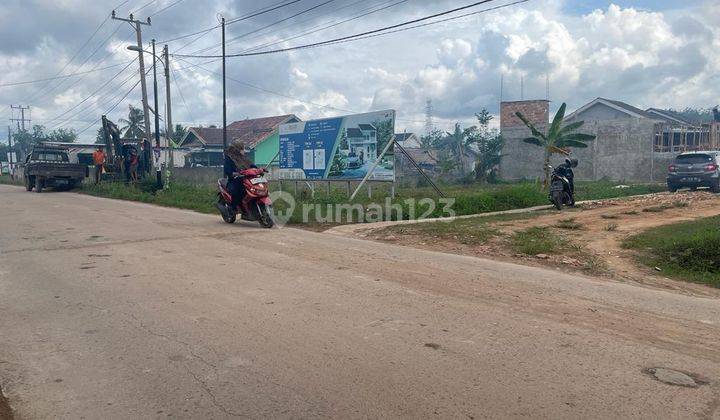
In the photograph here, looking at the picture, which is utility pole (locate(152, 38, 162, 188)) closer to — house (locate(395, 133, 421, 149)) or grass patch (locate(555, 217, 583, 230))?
grass patch (locate(555, 217, 583, 230))

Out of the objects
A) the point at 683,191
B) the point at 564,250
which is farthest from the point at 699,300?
the point at 683,191

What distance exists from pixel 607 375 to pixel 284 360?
240 cm

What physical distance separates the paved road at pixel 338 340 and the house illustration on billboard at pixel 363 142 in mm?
9225

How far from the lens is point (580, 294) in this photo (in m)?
6.54

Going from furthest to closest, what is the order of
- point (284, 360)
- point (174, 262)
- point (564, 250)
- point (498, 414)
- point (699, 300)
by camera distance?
point (564, 250) < point (174, 262) < point (699, 300) < point (284, 360) < point (498, 414)

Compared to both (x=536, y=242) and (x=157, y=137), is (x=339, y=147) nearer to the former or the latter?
(x=536, y=242)

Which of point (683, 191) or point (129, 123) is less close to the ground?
point (129, 123)

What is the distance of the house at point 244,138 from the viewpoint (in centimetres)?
4272

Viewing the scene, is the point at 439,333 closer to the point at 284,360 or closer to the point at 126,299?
the point at 284,360

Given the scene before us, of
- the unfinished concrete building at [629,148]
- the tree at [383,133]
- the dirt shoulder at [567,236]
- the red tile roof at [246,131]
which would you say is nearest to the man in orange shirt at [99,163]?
the red tile roof at [246,131]

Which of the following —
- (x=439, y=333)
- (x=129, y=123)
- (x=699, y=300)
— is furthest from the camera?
(x=129, y=123)

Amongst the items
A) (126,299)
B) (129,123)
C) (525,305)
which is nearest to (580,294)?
(525,305)

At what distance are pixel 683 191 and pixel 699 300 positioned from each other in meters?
17.4

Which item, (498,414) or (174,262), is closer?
(498,414)
